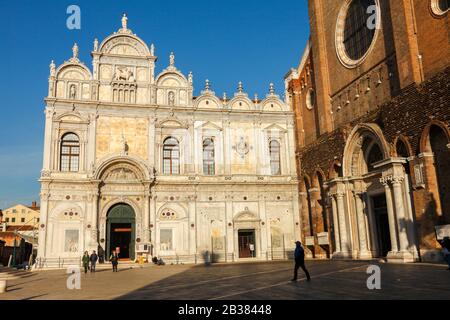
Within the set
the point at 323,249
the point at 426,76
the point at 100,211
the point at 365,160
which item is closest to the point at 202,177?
the point at 100,211

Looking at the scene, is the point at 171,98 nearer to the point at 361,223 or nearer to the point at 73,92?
the point at 73,92

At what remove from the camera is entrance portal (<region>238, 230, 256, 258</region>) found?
30.4 meters

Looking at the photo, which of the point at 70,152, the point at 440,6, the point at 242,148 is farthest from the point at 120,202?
→ the point at 440,6

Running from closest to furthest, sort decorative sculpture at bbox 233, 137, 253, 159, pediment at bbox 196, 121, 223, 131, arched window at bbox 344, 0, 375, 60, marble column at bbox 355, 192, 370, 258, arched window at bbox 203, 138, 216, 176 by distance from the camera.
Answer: marble column at bbox 355, 192, 370, 258 < arched window at bbox 344, 0, 375, 60 < arched window at bbox 203, 138, 216, 176 < pediment at bbox 196, 121, 223, 131 < decorative sculpture at bbox 233, 137, 253, 159

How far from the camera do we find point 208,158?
104 ft

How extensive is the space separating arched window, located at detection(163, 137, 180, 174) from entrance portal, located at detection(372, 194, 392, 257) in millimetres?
14006

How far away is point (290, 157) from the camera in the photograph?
32469 mm

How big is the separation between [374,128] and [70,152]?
19.8 meters

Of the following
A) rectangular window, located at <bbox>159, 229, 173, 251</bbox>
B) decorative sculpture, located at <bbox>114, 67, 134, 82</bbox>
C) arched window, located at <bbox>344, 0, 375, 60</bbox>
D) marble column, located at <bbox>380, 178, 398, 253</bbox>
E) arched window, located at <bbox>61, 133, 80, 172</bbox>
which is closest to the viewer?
marble column, located at <bbox>380, 178, 398, 253</bbox>

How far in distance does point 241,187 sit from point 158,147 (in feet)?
22.0

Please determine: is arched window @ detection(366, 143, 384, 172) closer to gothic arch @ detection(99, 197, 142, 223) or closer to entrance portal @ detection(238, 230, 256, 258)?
entrance portal @ detection(238, 230, 256, 258)

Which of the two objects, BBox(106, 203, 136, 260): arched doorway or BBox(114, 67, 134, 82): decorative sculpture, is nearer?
BBox(106, 203, 136, 260): arched doorway

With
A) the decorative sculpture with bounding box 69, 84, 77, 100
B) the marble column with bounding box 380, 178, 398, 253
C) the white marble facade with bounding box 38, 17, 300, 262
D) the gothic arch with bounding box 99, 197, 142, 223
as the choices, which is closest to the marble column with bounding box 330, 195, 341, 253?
the marble column with bounding box 380, 178, 398, 253
